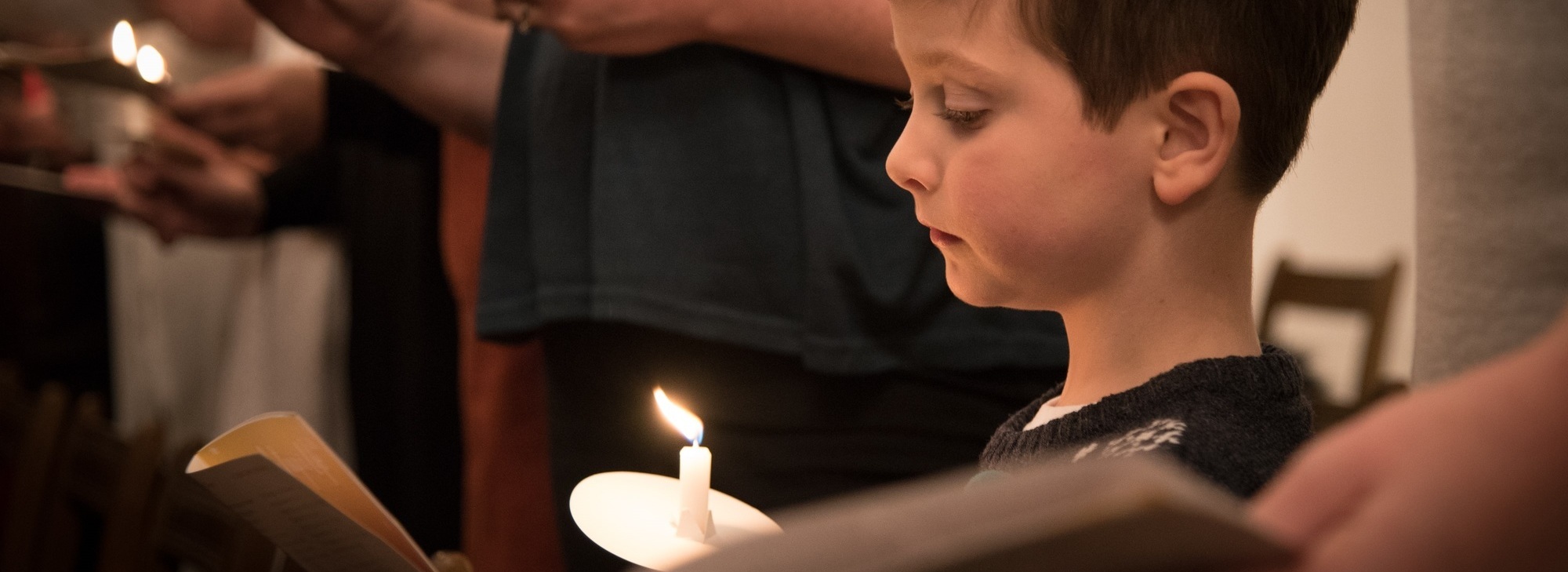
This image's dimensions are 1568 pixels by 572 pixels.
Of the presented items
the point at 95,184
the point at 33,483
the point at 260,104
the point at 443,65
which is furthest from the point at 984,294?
the point at 95,184

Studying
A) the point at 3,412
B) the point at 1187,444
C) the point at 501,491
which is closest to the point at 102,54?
the point at 501,491

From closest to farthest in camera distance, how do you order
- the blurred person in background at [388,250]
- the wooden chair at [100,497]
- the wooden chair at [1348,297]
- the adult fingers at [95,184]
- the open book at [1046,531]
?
the open book at [1046,531]
the blurred person in background at [388,250]
the wooden chair at [100,497]
the adult fingers at [95,184]
the wooden chair at [1348,297]

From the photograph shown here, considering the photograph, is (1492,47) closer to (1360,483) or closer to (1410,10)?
(1410,10)

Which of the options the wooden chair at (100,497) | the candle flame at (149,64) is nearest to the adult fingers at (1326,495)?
the candle flame at (149,64)

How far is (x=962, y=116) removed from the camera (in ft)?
1.71

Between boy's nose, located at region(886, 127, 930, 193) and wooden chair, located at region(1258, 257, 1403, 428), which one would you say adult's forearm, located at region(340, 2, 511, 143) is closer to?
boy's nose, located at region(886, 127, 930, 193)

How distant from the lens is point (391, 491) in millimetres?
1331

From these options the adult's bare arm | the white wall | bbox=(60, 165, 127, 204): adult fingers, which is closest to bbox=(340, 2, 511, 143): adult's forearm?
the adult's bare arm

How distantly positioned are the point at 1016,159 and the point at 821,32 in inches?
10.3

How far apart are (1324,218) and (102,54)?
283 cm

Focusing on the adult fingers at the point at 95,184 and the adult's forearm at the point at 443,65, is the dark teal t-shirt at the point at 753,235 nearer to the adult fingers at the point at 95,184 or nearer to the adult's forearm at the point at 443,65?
the adult's forearm at the point at 443,65

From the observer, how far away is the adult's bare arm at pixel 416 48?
0.88 metres

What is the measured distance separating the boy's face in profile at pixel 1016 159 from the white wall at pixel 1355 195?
100 inches

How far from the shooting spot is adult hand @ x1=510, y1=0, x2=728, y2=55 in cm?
75
